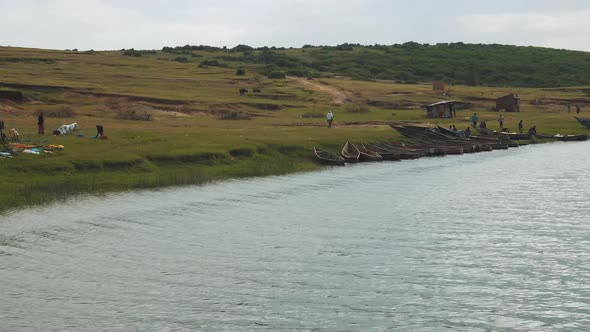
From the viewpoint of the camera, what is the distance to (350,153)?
2243 inches

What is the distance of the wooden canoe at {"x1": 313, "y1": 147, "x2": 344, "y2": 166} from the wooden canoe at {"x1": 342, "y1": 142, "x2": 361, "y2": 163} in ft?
2.87

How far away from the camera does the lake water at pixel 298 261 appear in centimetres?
1870

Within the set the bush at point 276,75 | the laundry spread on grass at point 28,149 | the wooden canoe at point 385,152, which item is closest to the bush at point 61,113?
the laundry spread on grass at point 28,149

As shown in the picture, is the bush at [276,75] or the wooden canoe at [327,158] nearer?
the wooden canoe at [327,158]

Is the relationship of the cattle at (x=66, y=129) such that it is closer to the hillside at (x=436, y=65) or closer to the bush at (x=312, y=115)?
the bush at (x=312, y=115)

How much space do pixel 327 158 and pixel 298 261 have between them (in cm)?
2969

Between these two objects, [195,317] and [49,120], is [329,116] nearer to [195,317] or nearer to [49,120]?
[49,120]

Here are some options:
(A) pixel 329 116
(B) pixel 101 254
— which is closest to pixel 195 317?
(B) pixel 101 254

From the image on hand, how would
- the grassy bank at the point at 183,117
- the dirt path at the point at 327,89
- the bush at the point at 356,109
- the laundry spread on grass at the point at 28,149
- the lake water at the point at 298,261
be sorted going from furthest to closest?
1. the dirt path at the point at 327,89
2. the bush at the point at 356,109
3. the grassy bank at the point at 183,117
4. the laundry spread on grass at the point at 28,149
5. the lake water at the point at 298,261

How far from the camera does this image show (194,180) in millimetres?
41844

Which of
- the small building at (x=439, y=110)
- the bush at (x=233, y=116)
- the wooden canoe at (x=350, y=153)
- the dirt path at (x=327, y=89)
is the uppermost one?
the dirt path at (x=327, y=89)

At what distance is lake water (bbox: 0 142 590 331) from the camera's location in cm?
1870

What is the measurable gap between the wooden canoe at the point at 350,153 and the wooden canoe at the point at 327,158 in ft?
2.87

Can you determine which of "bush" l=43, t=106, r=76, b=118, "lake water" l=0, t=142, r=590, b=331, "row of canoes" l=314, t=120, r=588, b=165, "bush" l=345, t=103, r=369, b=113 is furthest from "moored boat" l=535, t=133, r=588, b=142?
"bush" l=43, t=106, r=76, b=118
